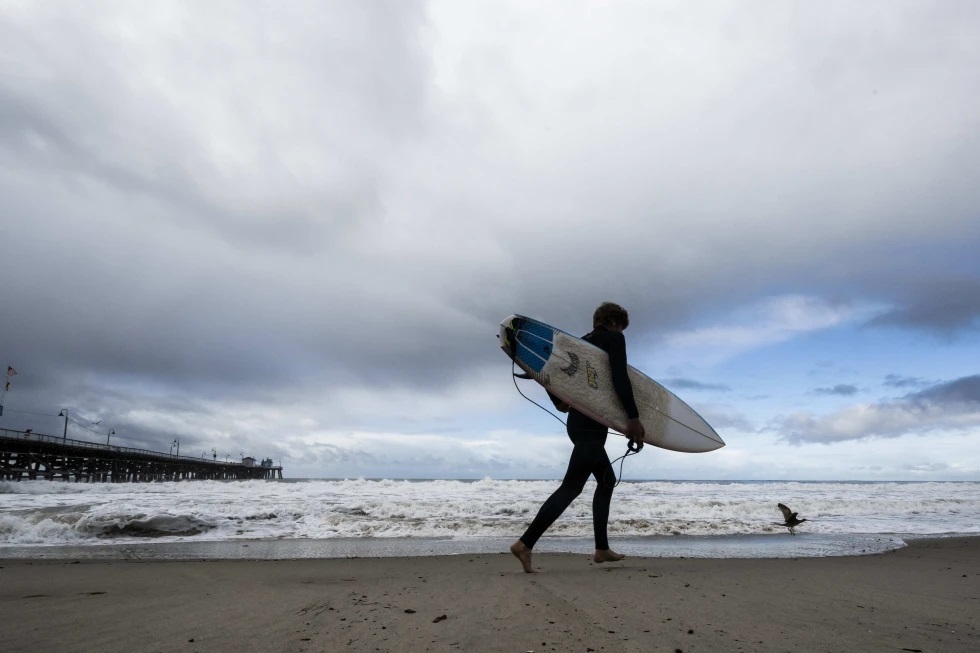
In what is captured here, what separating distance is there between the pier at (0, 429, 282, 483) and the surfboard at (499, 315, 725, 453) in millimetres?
50400

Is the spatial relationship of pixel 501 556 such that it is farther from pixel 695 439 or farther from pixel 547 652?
pixel 547 652

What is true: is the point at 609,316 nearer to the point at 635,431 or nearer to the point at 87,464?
the point at 635,431

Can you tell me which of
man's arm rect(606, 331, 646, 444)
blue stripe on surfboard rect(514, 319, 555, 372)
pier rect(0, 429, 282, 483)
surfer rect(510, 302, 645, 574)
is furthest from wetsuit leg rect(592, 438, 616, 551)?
pier rect(0, 429, 282, 483)

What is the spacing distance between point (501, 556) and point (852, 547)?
16.3 ft

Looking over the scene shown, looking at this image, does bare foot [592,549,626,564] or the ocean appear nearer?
bare foot [592,549,626,564]

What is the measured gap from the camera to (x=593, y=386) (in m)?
4.30

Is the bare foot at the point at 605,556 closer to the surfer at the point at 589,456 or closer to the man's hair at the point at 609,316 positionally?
the surfer at the point at 589,456

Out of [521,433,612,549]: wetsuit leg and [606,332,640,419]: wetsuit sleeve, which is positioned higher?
[606,332,640,419]: wetsuit sleeve

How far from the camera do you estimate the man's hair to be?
451cm

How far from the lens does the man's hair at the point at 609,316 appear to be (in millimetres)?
4508

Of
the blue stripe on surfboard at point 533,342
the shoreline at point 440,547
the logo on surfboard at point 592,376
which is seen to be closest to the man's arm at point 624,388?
the logo on surfboard at point 592,376

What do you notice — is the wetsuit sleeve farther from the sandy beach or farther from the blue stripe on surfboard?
the sandy beach

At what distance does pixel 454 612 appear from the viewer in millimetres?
2840

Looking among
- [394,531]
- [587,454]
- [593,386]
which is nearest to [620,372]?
[593,386]
